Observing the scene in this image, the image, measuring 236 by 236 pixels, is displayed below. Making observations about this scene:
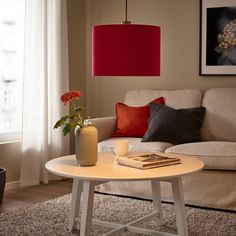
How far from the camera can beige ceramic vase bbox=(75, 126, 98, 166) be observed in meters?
2.83

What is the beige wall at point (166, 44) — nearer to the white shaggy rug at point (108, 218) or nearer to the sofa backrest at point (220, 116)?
the sofa backrest at point (220, 116)

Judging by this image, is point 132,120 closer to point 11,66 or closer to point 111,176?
point 11,66

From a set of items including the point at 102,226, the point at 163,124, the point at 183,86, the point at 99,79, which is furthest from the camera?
the point at 99,79

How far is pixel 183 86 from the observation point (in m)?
4.89

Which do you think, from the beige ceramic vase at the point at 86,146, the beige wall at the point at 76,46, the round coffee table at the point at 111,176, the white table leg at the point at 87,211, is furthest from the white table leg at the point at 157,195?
the beige wall at the point at 76,46

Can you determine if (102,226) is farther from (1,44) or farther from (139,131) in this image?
(1,44)

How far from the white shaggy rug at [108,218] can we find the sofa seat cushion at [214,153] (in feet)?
1.15

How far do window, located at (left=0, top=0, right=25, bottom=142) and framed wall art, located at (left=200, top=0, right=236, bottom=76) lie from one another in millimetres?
1754

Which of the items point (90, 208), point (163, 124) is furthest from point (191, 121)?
point (90, 208)

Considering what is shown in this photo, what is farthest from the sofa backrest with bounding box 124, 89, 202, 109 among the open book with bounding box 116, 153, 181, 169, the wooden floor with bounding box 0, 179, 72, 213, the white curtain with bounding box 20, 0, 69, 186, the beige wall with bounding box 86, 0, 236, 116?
the open book with bounding box 116, 153, 181, 169

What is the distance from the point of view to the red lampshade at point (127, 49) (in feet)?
9.78

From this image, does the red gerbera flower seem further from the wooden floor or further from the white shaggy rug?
the wooden floor

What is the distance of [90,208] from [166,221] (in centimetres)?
87

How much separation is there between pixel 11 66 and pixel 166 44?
1.57m
